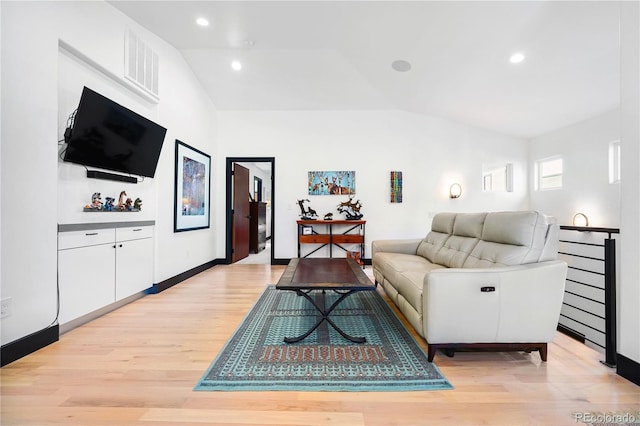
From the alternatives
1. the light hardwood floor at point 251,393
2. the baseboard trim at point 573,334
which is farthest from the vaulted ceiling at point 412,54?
the light hardwood floor at point 251,393

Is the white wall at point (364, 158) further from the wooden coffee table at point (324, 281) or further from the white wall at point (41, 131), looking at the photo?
the white wall at point (41, 131)

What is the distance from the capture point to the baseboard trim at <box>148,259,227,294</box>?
3410mm

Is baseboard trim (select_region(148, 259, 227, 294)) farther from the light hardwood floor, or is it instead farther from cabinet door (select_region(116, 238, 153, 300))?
the light hardwood floor

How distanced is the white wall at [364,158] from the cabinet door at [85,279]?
259 cm

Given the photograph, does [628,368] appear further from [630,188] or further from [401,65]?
[401,65]

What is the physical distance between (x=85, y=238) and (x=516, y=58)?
4881 millimetres

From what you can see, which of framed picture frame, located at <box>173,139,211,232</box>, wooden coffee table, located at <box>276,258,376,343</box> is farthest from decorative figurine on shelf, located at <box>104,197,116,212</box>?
wooden coffee table, located at <box>276,258,376,343</box>

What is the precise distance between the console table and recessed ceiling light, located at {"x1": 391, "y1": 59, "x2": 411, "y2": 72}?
96.2 inches

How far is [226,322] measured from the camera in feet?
8.25

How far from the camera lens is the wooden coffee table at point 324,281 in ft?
6.59

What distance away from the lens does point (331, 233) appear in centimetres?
513

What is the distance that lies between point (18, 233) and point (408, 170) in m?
5.14

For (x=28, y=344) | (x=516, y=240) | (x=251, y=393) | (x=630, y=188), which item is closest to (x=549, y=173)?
(x=516, y=240)

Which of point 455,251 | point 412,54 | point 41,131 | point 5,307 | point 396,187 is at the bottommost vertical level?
point 5,307
